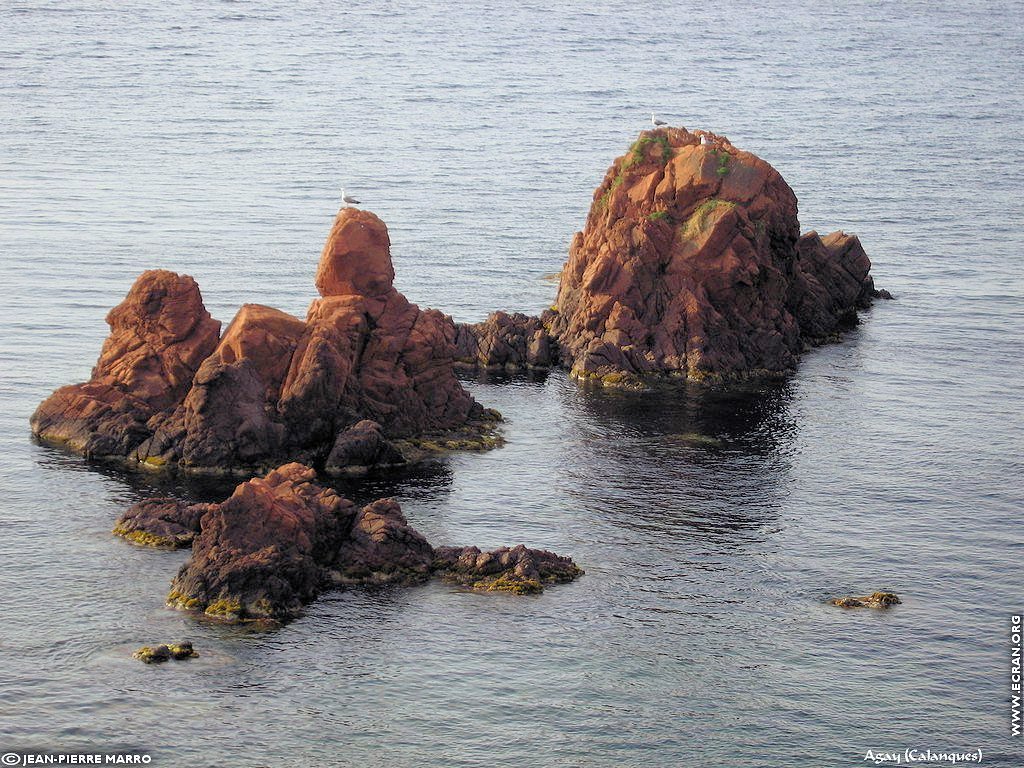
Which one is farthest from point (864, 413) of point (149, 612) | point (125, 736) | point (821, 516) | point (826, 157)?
point (826, 157)

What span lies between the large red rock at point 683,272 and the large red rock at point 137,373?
78.6ft

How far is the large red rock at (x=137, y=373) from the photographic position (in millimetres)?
78438

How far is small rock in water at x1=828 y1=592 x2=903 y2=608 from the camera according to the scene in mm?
63375

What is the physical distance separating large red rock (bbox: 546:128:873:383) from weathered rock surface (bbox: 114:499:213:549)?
31.2 meters

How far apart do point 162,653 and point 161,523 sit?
38.6 feet

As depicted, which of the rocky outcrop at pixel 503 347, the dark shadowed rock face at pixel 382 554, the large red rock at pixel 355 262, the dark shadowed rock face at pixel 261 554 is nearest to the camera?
the dark shadowed rock face at pixel 261 554

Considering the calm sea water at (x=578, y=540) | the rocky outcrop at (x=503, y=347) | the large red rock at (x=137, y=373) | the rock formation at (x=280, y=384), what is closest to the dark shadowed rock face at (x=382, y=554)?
the calm sea water at (x=578, y=540)

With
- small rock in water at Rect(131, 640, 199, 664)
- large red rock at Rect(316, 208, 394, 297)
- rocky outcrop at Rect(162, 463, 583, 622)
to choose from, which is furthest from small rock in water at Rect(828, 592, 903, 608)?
large red rock at Rect(316, 208, 394, 297)

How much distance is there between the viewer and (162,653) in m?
56.8

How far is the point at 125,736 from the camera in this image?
52344 mm

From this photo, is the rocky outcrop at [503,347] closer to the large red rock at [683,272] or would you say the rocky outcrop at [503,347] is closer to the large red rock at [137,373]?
the large red rock at [683,272]

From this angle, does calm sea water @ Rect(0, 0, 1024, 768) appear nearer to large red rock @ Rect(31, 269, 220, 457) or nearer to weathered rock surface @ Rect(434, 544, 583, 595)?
weathered rock surface @ Rect(434, 544, 583, 595)

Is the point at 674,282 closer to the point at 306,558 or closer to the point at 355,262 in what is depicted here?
the point at 355,262

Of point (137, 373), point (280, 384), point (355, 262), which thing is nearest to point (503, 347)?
point (355, 262)
